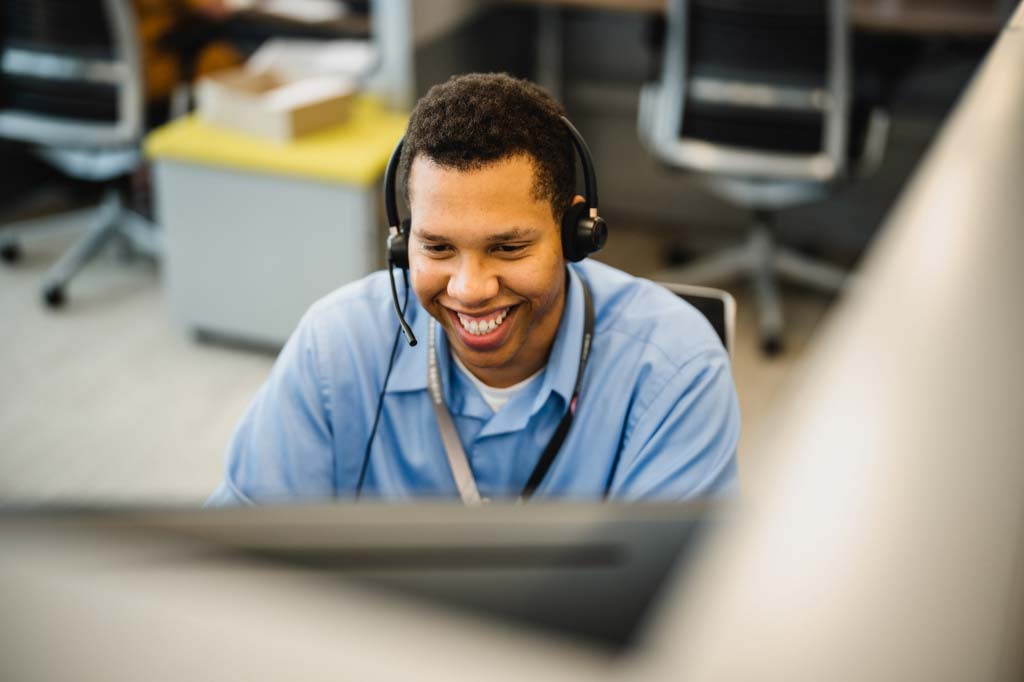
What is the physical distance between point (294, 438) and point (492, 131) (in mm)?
405

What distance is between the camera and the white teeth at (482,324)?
3.56ft

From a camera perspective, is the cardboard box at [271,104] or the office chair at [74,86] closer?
the cardboard box at [271,104]

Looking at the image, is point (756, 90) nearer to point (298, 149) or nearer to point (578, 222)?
point (298, 149)

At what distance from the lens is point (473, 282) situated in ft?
3.41

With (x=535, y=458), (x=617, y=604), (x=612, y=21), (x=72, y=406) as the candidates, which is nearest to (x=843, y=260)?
(x=612, y=21)

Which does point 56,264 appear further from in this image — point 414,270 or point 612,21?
point 414,270

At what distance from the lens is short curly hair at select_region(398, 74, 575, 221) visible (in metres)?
1.00

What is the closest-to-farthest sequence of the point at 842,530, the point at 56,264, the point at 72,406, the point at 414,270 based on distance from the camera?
the point at 842,530
the point at 414,270
the point at 72,406
the point at 56,264

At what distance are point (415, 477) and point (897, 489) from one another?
39.7 inches

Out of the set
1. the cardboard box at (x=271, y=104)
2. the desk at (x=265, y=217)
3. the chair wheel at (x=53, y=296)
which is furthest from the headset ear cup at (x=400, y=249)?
→ the chair wheel at (x=53, y=296)

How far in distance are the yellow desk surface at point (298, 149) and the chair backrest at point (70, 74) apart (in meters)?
0.33

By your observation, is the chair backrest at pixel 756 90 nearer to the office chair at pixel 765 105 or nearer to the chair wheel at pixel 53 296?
the office chair at pixel 765 105

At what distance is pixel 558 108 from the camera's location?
108 cm

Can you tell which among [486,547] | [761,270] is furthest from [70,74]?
[486,547]
